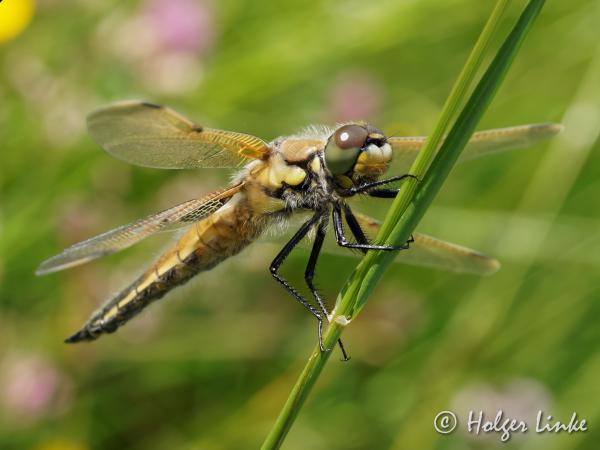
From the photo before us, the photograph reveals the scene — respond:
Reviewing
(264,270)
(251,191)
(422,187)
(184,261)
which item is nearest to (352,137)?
(251,191)

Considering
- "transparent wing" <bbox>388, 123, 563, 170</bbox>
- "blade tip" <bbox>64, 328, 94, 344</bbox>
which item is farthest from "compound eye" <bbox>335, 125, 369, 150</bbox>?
"blade tip" <bbox>64, 328, 94, 344</bbox>

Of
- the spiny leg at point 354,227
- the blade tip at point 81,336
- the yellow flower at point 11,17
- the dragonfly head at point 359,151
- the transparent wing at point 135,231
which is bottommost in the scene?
the blade tip at point 81,336

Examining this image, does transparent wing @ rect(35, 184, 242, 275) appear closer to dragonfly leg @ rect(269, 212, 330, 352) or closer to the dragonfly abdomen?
the dragonfly abdomen

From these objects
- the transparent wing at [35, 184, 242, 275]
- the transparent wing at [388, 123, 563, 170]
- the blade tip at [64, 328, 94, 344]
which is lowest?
the blade tip at [64, 328, 94, 344]

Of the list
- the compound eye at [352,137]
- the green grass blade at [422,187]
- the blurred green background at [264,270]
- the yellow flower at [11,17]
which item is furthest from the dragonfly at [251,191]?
the yellow flower at [11,17]

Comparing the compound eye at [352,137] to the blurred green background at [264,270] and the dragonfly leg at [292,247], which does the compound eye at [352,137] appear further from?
the blurred green background at [264,270]

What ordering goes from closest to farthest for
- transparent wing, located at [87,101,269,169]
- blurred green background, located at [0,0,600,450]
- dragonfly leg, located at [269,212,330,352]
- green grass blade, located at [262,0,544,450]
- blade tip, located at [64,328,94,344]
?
green grass blade, located at [262,0,544,450] < transparent wing, located at [87,101,269,169] < dragonfly leg, located at [269,212,330,352] < blade tip, located at [64,328,94,344] < blurred green background, located at [0,0,600,450]
